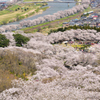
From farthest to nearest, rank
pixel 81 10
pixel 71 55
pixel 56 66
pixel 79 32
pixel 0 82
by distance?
pixel 81 10, pixel 79 32, pixel 71 55, pixel 56 66, pixel 0 82

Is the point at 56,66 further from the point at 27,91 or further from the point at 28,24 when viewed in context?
the point at 28,24

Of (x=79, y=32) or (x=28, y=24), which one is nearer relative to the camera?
(x=79, y=32)

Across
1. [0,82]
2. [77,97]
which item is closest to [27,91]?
[0,82]

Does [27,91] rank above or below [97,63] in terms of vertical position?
above

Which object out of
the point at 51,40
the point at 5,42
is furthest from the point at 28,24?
the point at 5,42

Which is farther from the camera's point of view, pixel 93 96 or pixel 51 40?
pixel 51 40

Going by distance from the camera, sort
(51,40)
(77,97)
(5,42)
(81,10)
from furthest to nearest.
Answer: (81,10) → (51,40) → (5,42) → (77,97)

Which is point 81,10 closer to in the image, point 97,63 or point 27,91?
point 97,63

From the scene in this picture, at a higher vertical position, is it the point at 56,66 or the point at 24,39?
the point at 24,39

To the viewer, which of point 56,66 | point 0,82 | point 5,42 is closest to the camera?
point 0,82
